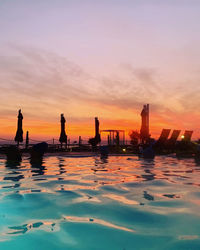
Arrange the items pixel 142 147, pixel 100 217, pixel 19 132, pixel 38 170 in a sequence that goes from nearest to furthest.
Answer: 1. pixel 100 217
2. pixel 38 170
3. pixel 142 147
4. pixel 19 132

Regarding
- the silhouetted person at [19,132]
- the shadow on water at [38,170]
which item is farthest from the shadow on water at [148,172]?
the silhouetted person at [19,132]

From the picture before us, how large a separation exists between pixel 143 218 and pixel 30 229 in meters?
1.41

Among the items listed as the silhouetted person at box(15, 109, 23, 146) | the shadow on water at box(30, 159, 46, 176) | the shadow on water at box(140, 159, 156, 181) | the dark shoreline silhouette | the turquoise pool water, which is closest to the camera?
the turquoise pool water

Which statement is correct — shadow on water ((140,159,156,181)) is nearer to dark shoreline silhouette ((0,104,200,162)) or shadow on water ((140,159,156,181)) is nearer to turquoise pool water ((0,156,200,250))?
turquoise pool water ((0,156,200,250))

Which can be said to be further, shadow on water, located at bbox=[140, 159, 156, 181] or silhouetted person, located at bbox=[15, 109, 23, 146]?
silhouetted person, located at bbox=[15, 109, 23, 146]

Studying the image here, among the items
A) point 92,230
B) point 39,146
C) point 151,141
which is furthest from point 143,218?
point 151,141

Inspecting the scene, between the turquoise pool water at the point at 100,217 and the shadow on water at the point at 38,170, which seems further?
the shadow on water at the point at 38,170

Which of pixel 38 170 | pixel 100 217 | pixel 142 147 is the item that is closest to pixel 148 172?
pixel 38 170

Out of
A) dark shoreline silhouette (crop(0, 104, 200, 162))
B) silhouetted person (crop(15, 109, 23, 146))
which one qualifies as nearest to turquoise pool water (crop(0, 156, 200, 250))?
dark shoreline silhouette (crop(0, 104, 200, 162))

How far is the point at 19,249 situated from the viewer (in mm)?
2166

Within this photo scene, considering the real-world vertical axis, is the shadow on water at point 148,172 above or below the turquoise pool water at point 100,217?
below

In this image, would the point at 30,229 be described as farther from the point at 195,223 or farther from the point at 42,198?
the point at 195,223

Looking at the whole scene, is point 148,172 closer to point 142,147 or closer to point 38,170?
point 38,170

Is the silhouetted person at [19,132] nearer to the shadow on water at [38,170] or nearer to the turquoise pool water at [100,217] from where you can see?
the shadow on water at [38,170]
